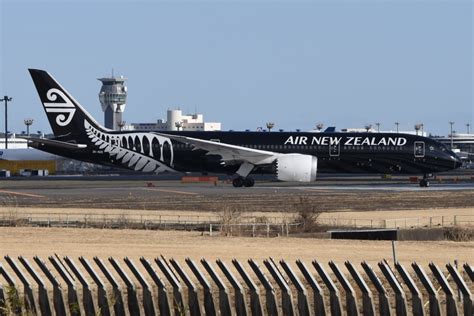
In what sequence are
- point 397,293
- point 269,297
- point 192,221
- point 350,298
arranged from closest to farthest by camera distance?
1. point 397,293
2. point 350,298
3. point 269,297
4. point 192,221

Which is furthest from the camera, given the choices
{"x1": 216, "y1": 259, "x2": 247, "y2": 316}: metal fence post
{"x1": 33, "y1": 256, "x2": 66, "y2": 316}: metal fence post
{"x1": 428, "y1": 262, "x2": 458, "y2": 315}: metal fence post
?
{"x1": 33, "y1": 256, "x2": 66, "y2": 316}: metal fence post

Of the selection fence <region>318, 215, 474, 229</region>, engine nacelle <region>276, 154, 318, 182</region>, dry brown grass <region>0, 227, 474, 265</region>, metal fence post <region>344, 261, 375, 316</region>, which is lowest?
dry brown grass <region>0, 227, 474, 265</region>

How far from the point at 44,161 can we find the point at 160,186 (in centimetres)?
4880

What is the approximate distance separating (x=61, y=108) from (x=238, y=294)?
2475 inches

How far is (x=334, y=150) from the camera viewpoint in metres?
80.8

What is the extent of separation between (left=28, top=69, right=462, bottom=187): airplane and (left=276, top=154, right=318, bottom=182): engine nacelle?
0.81 m

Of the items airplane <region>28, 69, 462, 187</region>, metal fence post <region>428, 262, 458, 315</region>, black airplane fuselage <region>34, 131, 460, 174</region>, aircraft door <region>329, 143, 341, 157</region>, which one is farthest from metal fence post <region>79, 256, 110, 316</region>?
aircraft door <region>329, 143, 341, 157</region>

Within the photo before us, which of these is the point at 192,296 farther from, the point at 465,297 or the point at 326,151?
the point at 326,151

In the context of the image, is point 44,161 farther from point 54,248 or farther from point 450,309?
point 450,309

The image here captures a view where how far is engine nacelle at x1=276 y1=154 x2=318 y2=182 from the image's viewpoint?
258 ft

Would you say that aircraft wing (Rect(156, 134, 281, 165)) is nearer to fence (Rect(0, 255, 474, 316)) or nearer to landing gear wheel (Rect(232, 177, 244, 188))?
landing gear wheel (Rect(232, 177, 244, 188))

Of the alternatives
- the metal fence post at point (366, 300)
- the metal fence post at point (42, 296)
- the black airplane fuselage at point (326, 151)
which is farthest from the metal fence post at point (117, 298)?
the black airplane fuselage at point (326, 151)

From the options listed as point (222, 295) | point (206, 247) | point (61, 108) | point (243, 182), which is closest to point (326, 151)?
point (243, 182)

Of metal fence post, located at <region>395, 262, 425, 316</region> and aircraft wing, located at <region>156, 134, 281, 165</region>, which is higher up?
aircraft wing, located at <region>156, 134, 281, 165</region>
